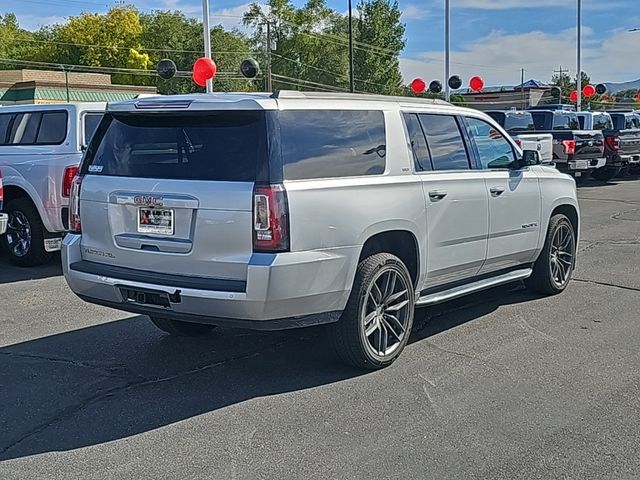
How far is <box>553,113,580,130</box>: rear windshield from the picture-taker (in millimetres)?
20219

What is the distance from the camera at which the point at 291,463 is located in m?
4.00

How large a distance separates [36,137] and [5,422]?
5.71 metres

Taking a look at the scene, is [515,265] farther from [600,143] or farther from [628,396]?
[600,143]

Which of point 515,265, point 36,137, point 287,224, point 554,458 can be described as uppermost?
point 36,137

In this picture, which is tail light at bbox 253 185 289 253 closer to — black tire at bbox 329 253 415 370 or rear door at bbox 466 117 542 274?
black tire at bbox 329 253 415 370

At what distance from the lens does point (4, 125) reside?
1018cm

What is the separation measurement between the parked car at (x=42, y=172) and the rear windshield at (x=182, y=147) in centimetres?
376

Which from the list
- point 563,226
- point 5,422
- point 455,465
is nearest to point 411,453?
point 455,465

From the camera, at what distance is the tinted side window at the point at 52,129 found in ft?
30.2

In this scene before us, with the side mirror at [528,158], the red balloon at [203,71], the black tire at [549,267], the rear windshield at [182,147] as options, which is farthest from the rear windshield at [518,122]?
the rear windshield at [182,147]

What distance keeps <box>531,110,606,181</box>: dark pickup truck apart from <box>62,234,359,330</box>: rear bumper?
601 inches

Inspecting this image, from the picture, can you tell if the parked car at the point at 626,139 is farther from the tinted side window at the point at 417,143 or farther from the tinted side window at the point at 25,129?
the tinted side window at the point at 417,143

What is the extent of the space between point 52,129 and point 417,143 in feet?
17.4

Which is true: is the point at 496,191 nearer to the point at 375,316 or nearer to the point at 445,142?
the point at 445,142
